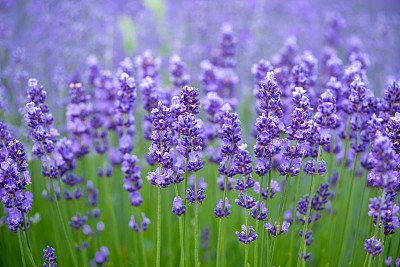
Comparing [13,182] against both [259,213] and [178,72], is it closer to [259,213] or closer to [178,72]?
[259,213]

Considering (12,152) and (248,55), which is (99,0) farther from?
(12,152)

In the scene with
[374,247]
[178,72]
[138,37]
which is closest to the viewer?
[374,247]

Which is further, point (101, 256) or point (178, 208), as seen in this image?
point (101, 256)

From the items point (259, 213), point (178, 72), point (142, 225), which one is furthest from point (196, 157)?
point (178, 72)

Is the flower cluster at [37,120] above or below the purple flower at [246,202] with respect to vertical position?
above

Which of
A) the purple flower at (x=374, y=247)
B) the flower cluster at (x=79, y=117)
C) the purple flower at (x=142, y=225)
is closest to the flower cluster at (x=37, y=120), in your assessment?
the flower cluster at (x=79, y=117)

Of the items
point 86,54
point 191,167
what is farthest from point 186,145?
point 86,54

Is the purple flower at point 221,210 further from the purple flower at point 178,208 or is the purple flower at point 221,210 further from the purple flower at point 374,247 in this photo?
the purple flower at point 374,247

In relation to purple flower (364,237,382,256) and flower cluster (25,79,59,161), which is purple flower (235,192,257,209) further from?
flower cluster (25,79,59,161)
